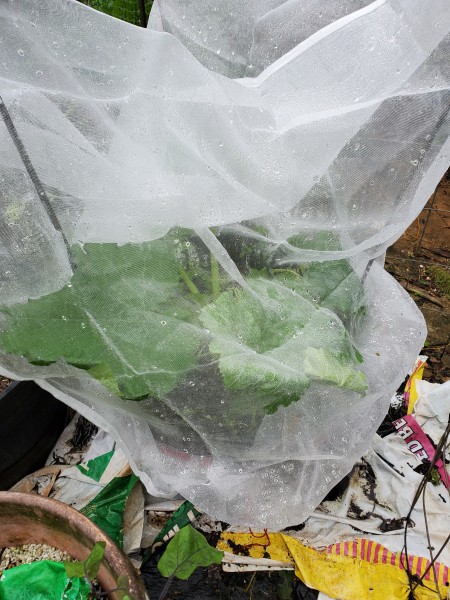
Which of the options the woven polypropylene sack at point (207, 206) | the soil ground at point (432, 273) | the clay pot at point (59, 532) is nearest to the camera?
the woven polypropylene sack at point (207, 206)

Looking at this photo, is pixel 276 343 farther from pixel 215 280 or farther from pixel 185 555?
pixel 185 555

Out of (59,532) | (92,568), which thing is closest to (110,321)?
(92,568)

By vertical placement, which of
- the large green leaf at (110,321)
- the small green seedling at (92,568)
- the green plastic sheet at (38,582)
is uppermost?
the large green leaf at (110,321)

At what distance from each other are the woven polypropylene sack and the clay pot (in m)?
0.17

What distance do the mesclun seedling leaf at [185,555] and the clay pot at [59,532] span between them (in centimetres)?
9

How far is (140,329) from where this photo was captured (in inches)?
37.9

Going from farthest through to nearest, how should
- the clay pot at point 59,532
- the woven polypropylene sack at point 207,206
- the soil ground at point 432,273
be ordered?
the soil ground at point 432,273 → the clay pot at point 59,532 → the woven polypropylene sack at point 207,206

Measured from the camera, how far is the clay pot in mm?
995

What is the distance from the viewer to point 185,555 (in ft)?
3.09

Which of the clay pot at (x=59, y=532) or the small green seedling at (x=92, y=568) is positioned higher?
the small green seedling at (x=92, y=568)

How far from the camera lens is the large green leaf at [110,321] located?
37.5 inches

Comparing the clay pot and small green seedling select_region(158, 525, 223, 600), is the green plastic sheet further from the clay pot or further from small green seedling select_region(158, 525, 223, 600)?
small green seedling select_region(158, 525, 223, 600)

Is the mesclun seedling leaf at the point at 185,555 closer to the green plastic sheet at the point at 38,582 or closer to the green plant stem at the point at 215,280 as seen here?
the green plastic sheet at the point at 38,582

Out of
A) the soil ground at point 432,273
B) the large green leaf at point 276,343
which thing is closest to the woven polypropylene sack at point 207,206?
the large green leaf at point 276,343
